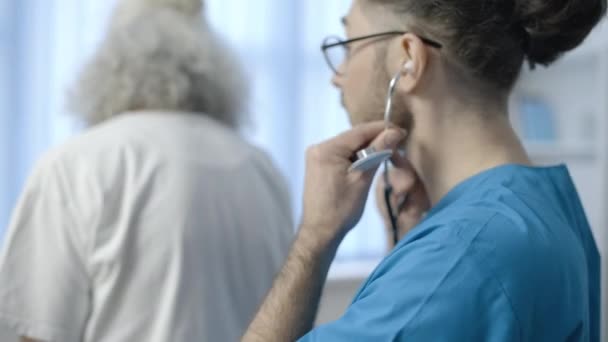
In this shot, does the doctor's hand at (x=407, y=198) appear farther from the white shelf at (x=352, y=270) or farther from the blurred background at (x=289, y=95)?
the white shelf at (x=352, y=270)

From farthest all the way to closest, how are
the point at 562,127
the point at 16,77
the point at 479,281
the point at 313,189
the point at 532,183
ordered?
1. the point at 562,127
2. the point at 16,77
3. the point at 313,189
4. the point at 532,183
5. the point at 479,281

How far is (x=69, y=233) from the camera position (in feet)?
4.51

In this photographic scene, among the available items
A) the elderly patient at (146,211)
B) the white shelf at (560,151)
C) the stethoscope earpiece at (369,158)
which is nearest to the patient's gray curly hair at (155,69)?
the elderly patient at (146,211)

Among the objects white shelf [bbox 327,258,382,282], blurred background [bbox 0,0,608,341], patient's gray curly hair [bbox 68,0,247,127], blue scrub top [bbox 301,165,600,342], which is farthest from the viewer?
white shelf [bbox 327,258,382,282]

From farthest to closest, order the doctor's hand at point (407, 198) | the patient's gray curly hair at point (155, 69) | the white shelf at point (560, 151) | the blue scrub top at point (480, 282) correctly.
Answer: the white shelf at point (560, 151)
the patient's gray curly hair at point (155, 69)
the doctor's hand at point (407, 198)
the blue scrub top at point (480, 282)

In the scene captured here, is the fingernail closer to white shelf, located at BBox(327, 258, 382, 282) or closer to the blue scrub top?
the blue scrub top

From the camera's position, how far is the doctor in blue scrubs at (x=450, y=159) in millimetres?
873

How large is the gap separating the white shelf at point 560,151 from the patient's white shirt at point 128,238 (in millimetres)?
2044

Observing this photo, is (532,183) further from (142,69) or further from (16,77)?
(16,77)

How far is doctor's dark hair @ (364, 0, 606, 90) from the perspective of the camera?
1.03 metres

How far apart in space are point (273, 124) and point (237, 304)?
4.54ft

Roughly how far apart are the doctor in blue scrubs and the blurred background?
69 centimetres

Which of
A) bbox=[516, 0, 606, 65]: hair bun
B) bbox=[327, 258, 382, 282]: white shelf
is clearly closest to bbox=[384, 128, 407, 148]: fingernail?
bbox=[516, 0, 606, 65]: hair bun

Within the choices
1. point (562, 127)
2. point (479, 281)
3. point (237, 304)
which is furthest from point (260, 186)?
point (562, 127)
